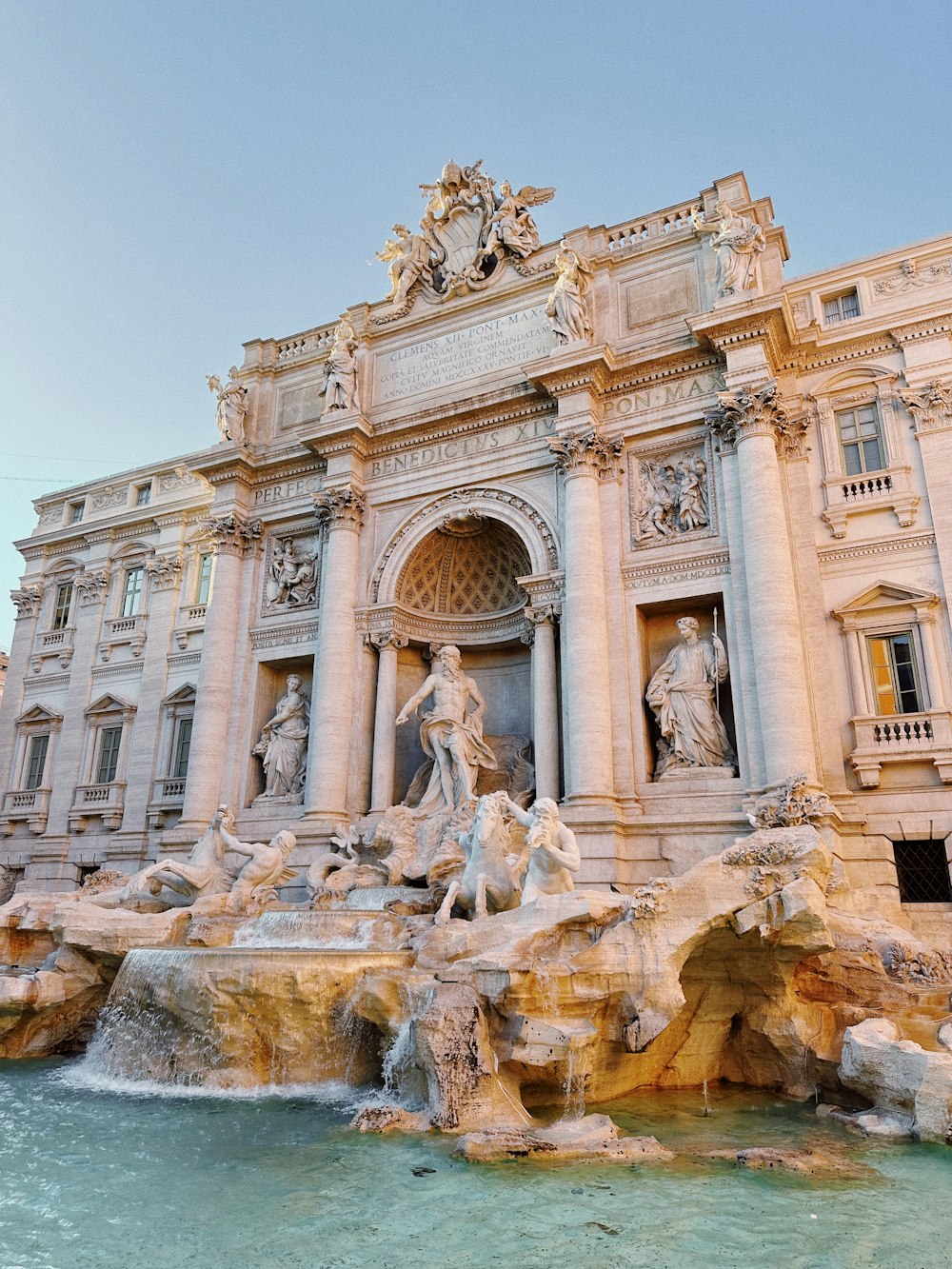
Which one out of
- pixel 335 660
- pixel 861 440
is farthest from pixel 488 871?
pixel 861 440

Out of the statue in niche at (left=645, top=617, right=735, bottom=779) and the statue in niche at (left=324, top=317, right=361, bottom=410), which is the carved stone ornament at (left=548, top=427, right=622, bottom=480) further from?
the statue in niche at (left=324, top=317, right=361, bottom=410)

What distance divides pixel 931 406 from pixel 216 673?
14.7 metres

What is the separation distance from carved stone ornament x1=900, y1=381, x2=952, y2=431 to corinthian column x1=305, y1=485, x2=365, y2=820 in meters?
10.8

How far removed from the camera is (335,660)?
59.5 ft

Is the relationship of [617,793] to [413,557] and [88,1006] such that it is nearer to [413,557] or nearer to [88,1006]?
[413,557]

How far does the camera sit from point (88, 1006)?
39.5 ft

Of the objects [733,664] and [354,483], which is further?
[354,483]

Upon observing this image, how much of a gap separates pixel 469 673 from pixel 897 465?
30.3ft

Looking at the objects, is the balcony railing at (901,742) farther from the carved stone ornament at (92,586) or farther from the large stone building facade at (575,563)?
the carved stone ornament at (92,586)

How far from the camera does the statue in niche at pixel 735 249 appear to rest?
53.0 ft

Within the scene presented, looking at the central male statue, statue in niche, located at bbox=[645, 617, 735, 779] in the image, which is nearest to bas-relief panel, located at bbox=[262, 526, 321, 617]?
the central male statue

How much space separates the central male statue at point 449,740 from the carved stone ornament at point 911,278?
1038 centimetres

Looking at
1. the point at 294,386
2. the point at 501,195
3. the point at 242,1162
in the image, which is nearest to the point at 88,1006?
the point at 242,1162

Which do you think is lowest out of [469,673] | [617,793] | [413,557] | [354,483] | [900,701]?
[617,793]
